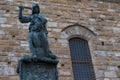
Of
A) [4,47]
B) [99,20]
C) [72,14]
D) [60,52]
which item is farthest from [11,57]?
[99,20]

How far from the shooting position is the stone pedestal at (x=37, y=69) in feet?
18.8

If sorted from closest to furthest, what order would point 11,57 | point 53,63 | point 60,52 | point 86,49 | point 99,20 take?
point 53,63 < point 11,57 < point 60,52 < point 86,49 < point 99,20

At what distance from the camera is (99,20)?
11.1 metres

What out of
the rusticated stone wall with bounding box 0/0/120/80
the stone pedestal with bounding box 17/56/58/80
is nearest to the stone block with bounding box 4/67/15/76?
the rusticated stone wall with bounding box 0/0/120/80

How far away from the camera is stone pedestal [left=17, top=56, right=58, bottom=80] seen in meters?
5.72

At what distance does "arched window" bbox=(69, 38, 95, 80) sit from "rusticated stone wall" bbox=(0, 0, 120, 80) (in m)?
0.21

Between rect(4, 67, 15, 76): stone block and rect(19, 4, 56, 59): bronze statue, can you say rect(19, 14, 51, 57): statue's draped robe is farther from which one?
rect(4, 67, 15, 76): stone block

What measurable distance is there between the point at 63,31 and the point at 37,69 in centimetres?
463

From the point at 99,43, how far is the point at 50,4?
240 cm

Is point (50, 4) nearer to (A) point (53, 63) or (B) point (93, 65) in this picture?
(B) point (93, 65)

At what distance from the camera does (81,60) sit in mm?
10109

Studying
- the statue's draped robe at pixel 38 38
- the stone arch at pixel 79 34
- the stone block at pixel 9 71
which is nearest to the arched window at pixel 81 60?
the stone arch at pixel 79 34

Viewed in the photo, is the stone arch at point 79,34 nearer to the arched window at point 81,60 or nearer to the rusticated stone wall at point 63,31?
the rusticated stone wall at point 63,31

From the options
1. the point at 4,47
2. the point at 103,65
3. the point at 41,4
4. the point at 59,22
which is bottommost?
the point at 103,65
